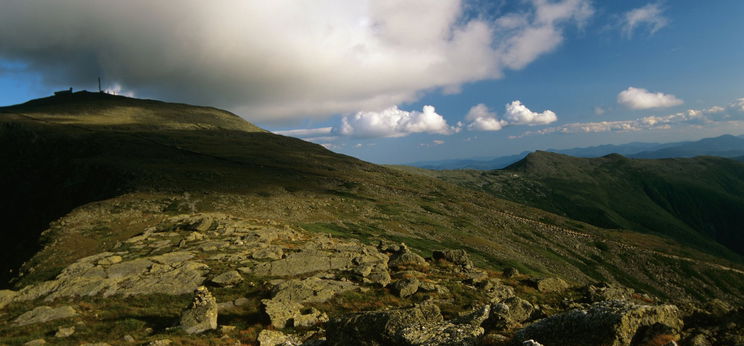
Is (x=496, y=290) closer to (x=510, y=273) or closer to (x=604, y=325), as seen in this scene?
(x=510, y=273)

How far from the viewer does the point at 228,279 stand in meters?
28.7

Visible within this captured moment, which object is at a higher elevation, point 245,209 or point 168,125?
point 168,125

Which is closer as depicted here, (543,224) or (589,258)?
(589,258)

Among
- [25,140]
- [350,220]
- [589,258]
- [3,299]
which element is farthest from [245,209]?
[589,258]

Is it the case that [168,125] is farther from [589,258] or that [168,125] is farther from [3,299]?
[589,258]

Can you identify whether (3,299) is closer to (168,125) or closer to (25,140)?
(25,140)

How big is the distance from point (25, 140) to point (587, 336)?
16168 centimetres

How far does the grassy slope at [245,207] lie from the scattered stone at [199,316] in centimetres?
2469

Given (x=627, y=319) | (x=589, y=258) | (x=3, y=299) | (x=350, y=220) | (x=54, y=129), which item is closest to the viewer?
(x=627, y=319)

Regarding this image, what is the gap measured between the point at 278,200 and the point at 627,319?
8378 cm

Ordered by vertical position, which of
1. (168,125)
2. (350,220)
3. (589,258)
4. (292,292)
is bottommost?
(589,258)

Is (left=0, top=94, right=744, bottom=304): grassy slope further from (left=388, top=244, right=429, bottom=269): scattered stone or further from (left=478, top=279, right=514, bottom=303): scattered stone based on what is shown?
(left=478, top=279, right=514, bottom=303): scattered stone

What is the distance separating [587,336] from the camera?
1167cm

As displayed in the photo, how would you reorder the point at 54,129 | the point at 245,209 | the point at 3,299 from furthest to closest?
the point at 54,129 < the point at 245,209 < the point at 3,299
